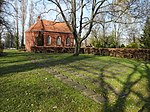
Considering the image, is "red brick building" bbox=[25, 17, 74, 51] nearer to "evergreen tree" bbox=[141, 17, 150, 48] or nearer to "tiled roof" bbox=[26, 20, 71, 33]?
"tiled roof" bbox=[26, 20, 71, 33]

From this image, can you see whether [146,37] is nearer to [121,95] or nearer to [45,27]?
[121,95]

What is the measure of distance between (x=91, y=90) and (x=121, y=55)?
18.1m

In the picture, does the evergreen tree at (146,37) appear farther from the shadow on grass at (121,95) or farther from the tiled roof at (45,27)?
the shadow on grass at (121,95)

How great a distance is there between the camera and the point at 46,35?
45.2 meters

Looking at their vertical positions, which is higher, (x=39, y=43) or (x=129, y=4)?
(x=129, y=4)

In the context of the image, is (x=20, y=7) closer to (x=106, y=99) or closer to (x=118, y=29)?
(x=118, y=29)

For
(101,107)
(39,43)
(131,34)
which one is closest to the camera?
(101,107)

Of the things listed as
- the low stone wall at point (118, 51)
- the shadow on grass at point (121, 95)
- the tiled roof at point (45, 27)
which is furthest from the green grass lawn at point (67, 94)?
the tiled roof at point (45, 27)

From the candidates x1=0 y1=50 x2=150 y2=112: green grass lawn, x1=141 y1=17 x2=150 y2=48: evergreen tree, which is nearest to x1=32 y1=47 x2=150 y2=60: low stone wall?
x1=141 y1=17 x2=150 y2=48: evergreen tree

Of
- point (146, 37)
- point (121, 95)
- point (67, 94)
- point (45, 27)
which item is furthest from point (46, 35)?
point (67, 94)

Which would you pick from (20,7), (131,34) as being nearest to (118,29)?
(131,34)

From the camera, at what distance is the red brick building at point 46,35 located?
43306 mm

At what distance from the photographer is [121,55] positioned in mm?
24188

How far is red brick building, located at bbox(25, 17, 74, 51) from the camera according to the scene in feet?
142
